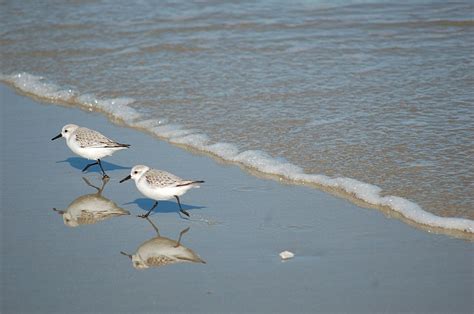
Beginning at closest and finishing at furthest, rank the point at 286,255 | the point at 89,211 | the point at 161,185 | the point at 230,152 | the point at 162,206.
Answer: the point at 286,255 → the point at 161,185 → the point at 89,211 → the point at 162,206 → the point at 230,152

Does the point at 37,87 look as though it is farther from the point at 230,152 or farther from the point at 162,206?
the point at 162,206

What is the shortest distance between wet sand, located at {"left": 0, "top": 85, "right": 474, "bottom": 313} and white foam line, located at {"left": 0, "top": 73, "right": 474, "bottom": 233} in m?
0.16

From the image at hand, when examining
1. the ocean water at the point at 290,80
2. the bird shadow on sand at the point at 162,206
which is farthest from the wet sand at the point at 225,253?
the ocean water at the point at 290,80

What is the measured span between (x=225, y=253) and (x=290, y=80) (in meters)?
4.07

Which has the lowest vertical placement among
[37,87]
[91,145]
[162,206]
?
[162,206]

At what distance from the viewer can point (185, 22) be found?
11.8 metres

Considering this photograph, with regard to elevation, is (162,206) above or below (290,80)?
below

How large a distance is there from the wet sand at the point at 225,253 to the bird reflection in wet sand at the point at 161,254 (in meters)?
0.06

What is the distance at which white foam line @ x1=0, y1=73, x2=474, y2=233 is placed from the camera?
5816 millimetres

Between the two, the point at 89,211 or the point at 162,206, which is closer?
the point at 89,211

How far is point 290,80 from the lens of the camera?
29.7 ft

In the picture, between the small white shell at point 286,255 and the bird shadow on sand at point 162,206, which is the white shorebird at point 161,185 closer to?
the bird shadow on sand at point 162,206

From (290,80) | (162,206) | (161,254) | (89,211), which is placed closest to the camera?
(161,254)

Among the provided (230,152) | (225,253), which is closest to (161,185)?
(225,253)
